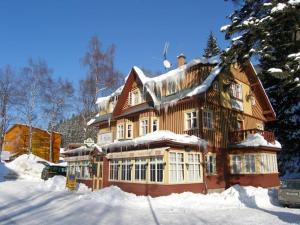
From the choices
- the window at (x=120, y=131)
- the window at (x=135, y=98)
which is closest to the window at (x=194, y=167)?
the window at (x=135, y=98)

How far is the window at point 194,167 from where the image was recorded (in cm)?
2006

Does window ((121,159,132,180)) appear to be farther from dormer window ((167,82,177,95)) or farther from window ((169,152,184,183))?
dormer window ((167,82,177,95))

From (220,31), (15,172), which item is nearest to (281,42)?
(220,31)

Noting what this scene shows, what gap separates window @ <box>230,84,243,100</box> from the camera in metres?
25.2

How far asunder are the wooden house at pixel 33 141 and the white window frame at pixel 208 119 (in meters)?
33.6

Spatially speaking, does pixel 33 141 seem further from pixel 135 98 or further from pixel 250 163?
pixel 250 163

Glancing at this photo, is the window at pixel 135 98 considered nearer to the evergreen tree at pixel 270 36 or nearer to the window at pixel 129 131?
the window at pixel 129 131

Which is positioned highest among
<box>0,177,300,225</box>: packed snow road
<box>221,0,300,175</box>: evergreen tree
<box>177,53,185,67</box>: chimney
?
<box>177,53,185,67</box>: chimney

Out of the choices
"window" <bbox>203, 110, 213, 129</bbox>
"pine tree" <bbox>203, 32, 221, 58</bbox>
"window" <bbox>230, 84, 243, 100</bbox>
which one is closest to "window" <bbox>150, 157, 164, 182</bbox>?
"window" <bbox>203, 110, 213, 129</bbox>

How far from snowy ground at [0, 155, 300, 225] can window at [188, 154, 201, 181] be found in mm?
1738

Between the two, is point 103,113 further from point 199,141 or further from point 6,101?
point 6,101

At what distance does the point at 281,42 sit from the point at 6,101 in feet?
133

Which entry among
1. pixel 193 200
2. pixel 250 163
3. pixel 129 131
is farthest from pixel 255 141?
pixel 129 131

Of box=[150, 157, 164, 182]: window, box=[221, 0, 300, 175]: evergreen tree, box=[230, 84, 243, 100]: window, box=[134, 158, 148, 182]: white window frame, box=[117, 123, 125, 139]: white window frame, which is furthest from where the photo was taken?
box=[117, 123, 125, 139]: white window frame
